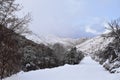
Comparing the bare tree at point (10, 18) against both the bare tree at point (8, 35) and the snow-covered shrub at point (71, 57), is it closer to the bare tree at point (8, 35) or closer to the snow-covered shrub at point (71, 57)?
the bare tree at point (8, 35)

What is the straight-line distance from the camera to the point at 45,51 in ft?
180

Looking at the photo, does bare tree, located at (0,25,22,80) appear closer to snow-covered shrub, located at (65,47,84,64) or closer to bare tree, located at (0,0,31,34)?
bare tree, located at (0,0,31,34)

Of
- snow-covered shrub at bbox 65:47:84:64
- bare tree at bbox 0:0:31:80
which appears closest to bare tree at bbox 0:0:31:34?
bare tree at bbox 0:0:31:80

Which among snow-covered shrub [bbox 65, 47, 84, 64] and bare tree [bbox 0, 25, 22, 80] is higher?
snow-covered shrub [bbox 65, 47, 84, 64]

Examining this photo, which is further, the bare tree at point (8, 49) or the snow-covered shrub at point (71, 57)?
the snow-covered shrub at point (71, 57)

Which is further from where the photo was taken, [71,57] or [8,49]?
[71,57]

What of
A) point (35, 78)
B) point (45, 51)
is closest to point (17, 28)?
point (35, 78)

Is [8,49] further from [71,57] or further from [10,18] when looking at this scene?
[71,57]

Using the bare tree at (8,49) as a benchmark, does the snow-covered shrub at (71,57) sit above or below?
above

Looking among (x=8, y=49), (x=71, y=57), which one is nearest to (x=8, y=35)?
(x=8, y=49)

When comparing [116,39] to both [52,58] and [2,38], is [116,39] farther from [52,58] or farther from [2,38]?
[52,58]

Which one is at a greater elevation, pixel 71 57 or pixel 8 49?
pixel 71 57

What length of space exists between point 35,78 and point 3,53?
4.61 m

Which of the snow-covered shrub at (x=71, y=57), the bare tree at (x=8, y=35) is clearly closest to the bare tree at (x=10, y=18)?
the bare tree at (x=8, y=35)
